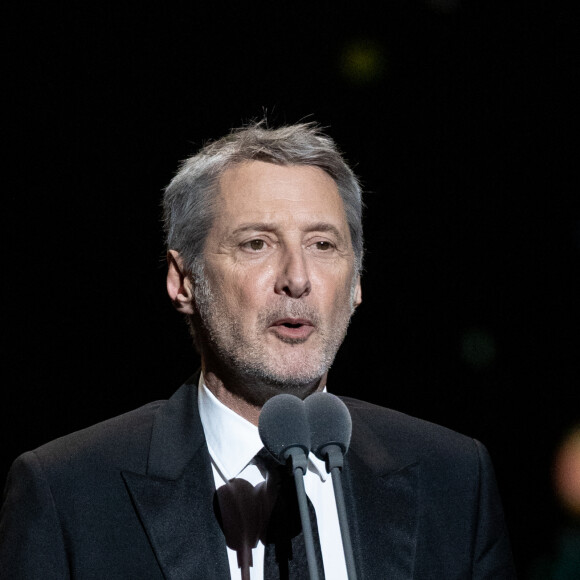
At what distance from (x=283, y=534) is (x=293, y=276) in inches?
24.4

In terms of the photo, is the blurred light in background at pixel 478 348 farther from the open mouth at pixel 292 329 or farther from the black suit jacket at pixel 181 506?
the open mouth at pixel 292 329

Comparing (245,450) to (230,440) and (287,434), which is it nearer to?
(230,440)

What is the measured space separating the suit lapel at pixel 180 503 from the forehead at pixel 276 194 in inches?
23.1

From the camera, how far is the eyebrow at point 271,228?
81.0 inches

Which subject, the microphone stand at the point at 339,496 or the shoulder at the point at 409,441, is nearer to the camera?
the microphone stand at the point at 339,496

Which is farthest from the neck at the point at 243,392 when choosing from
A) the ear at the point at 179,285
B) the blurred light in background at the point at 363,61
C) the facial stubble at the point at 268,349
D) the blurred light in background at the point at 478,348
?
the blurred light in background at the point at 363,61

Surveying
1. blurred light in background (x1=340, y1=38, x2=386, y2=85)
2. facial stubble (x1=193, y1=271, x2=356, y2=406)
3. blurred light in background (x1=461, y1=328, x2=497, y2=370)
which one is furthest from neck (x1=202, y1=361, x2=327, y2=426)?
blurred light in background (x1=340, y1=38, x2=386, y2=85)

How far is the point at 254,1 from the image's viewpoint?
271 cm

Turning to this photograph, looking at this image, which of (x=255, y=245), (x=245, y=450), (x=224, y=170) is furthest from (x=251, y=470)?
(x=224, y=170)

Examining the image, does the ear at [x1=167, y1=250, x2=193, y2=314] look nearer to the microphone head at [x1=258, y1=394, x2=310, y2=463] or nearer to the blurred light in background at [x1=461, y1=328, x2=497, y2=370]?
the microphone head at [x1=258, y1=394, x2=310, y2=463]

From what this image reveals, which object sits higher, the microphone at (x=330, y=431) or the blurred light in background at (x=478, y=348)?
the microphone at (x=330, y=431)

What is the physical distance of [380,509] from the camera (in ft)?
6.70

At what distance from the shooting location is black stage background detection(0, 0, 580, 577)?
262 centimetres

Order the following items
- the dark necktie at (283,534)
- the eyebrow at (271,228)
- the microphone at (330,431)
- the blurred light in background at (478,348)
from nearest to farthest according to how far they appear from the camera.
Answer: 1. the microphone at (330,431)
2. the dark necktie at (283,534)
3. the eyebrow at (271,228)
4. the blurred light in background at (478,348)
